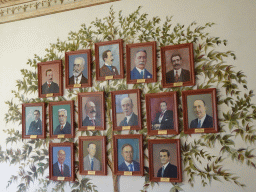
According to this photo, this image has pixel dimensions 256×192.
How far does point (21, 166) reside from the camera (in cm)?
508

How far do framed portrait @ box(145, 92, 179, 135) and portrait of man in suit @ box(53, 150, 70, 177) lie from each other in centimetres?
157

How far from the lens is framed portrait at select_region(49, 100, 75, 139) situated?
4.75m

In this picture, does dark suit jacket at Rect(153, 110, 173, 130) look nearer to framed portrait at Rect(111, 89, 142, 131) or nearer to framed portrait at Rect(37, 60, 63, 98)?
framed portrait at Rect(111, 89, 142, 131)

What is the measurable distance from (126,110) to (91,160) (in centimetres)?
100

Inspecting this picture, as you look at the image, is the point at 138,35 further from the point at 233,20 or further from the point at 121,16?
the point at 233,20

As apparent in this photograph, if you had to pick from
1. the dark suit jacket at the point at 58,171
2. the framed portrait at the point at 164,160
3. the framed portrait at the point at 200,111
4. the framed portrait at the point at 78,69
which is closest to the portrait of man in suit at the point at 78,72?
the framed portrait at the point at 78,69

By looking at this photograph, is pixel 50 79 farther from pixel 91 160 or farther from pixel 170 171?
pixel 170 171

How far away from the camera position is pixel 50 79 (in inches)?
196

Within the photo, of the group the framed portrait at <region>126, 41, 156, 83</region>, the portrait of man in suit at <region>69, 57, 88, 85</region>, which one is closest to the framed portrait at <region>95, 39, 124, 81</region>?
the framed portrait at <region>126, 41, 156, 83</region>

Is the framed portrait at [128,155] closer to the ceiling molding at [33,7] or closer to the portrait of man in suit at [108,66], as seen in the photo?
the portrait of man in suit at [108,66]

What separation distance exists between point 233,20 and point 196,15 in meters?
0.52

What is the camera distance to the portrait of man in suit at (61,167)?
4.74 metres

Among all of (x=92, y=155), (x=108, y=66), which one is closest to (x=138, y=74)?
(x=108, y=66)

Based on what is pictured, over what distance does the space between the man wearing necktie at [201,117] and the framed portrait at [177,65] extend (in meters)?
0.31
